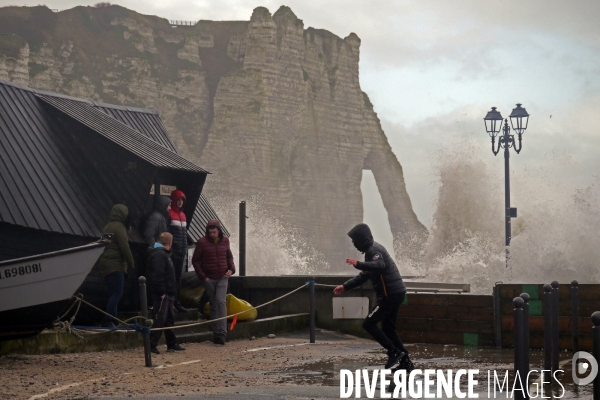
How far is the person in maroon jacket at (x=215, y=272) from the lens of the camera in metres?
14.3

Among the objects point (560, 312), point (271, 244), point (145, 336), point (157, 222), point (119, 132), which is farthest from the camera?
point (271, 244)

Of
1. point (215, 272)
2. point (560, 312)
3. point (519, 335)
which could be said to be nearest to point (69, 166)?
point (215, 272)

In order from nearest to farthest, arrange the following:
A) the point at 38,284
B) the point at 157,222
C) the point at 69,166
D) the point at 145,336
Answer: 1. the point at 38,284
2. the point at 145,336
3. the point at 157,222
4. the point at 69,166

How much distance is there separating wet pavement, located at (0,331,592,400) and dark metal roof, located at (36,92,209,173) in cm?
412

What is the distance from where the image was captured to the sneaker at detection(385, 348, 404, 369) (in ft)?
36.1

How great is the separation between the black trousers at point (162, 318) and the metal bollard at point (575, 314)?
17.5 ft

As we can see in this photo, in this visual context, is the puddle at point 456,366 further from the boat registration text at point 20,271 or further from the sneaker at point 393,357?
the boat registration text at point 20,271

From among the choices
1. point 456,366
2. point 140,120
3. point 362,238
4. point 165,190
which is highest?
point 140,120

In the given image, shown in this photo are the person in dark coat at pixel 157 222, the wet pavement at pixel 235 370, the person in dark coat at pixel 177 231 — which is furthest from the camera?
the person in dark coat at pixel 177 231

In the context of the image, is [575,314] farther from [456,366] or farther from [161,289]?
[161,289]

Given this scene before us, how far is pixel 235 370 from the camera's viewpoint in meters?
11.4

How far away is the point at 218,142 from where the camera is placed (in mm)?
113000

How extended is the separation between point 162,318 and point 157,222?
3.35 meters

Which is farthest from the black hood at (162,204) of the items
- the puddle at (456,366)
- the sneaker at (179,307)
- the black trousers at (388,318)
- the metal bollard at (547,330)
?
the metal bollard at (547,330)
